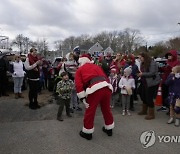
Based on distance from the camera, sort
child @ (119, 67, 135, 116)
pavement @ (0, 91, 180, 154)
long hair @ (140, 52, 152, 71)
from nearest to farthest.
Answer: pavement @ (0, 91, 180, 154) → long hair @ (140, 52, 152, 71) → child @ (119, 67, 135, 116)

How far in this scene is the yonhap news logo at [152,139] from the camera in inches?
212

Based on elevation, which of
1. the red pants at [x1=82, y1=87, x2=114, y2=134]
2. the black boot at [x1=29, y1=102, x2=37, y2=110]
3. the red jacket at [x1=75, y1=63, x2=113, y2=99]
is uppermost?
the red jacket at [x1=75, y1=63, x2=113, y2=99]

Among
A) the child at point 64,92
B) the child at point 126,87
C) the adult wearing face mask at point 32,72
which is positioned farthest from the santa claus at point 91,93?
the adult wearing face mask at point 32,72

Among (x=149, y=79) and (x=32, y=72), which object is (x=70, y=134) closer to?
(x=149, y=79)

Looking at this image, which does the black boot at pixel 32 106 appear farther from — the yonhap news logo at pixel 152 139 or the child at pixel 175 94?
the child at pixel 175 94

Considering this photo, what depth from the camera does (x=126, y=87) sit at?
8.00 m

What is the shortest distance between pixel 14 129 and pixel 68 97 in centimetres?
171

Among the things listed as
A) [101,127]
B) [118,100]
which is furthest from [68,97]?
[118,100]

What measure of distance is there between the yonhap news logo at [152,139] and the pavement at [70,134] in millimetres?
23

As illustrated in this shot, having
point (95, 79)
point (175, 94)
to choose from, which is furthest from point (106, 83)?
point (175, 94)

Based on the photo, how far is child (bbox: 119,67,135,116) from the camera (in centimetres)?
798

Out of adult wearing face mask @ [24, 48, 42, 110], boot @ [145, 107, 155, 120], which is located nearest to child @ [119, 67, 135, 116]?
boot @ [145, 107, 155, 120]

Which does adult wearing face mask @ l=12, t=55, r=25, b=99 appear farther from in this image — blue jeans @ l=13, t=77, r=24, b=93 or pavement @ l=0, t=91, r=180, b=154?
pavement @ l=0, t=91, r=180, b=154

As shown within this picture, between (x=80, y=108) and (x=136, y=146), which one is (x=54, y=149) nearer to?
(x=136, y=146)
